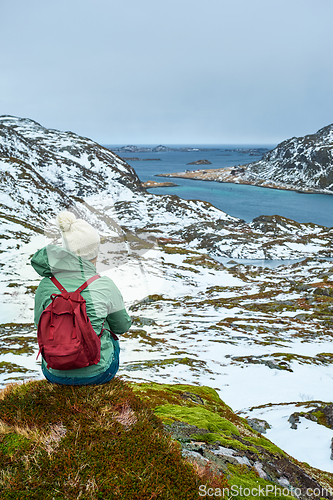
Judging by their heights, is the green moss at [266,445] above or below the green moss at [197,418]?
below

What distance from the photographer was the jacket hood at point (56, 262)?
477 cm

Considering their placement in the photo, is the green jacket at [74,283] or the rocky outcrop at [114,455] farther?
the green jacket at [74,283]

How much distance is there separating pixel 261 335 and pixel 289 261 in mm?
71546

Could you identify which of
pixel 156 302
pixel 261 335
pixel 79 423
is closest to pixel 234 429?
pixel 79 423

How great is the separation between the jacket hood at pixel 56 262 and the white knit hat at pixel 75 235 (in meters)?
0.11

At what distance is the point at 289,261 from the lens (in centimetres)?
9794

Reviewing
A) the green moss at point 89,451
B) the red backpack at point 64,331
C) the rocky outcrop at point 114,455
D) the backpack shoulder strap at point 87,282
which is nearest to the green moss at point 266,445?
the rocky outcrop at point 114,455

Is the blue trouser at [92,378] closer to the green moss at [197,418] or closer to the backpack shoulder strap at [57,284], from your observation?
the backpack shoulder strap at [57,284]

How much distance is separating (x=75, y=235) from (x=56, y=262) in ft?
1.78

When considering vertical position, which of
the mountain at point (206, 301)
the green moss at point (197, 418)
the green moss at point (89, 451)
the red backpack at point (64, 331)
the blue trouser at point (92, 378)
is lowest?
the mountain at point (206, 301)

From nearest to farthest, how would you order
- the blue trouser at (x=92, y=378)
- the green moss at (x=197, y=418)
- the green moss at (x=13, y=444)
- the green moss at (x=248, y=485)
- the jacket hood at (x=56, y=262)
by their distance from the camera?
the green moss at (x=13, y=444) < the green moss at (x=248, y=485) < the jacket hood at (x=56, y=262) < the blue trouser at (x=92, y=378) < the green moss at (x=197, y=418)

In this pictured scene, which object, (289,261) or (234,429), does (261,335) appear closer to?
(234,429)

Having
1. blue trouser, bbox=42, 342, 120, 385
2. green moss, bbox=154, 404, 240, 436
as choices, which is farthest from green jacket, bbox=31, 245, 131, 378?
green moss, bbox=154, 404, 240, 436

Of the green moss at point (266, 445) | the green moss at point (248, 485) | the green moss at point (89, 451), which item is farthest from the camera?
the green moss at point (266, 445)
